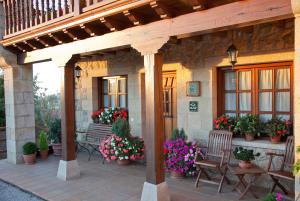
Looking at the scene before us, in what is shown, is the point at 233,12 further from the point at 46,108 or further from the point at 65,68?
the point at 46,108

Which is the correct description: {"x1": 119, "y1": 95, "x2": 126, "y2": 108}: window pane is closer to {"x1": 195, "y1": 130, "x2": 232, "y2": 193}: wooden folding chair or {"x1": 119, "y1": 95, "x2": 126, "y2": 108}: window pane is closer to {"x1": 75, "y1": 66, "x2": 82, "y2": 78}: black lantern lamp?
{"x1": 75, "y1": 66, "x2": 82, "y2": 78}: black lantern lamp

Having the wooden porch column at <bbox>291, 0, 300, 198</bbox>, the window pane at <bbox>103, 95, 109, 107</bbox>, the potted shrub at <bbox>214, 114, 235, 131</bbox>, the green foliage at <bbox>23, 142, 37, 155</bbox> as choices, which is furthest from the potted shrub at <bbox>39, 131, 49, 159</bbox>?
the wooden porch column at <bbox>291, 0, 300, 198</bbox>

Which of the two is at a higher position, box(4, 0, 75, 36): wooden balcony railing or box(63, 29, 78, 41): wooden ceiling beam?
box(4, 0, 75, 36): wooden balcony railing

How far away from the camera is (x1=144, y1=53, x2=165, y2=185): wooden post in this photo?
11.6 ft

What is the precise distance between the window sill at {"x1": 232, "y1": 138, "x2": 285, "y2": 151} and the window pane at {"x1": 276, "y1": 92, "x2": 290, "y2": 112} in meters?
0.55

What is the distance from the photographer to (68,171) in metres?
4.86

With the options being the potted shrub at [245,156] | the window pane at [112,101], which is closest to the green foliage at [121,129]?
the window pane at [112,101]

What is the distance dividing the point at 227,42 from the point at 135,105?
96.1 inches

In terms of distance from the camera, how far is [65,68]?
4777mm

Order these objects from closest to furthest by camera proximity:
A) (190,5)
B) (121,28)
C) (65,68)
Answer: (190,5) < (121,28) < (65,68)

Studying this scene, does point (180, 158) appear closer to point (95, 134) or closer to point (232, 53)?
point (232, 53)

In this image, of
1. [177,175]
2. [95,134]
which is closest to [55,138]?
[95,134]

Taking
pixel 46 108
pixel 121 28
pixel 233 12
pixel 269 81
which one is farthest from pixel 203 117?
pixel 46 108

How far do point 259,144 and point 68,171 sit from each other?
3.14 meters
